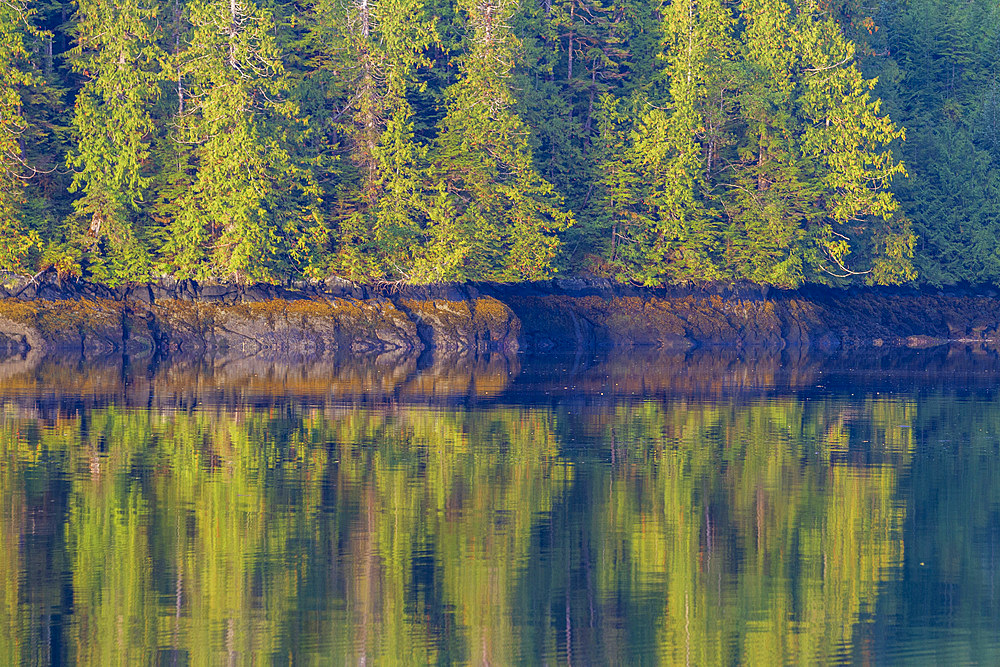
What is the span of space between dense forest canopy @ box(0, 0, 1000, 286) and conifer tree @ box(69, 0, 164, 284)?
9 cm

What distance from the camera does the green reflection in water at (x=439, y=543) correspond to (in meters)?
13.6

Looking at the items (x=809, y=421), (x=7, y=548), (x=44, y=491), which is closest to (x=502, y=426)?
(x=809, y=421)

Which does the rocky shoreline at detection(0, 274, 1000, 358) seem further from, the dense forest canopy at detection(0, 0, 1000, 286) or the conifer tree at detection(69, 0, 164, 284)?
the conifer tree at detection(69, 0, 164, 284)

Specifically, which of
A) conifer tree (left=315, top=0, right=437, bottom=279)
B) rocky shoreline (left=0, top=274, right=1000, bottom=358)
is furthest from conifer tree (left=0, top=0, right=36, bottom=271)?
conifer tree (left=315, top=0, right=437, bottom=279)

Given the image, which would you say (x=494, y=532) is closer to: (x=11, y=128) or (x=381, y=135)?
(x=11, y=128)

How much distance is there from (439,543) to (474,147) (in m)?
48.0

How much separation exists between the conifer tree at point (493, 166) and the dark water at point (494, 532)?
97.6ft

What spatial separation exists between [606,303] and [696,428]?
Answer: 3817 centimetres

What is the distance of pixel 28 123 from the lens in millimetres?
58656

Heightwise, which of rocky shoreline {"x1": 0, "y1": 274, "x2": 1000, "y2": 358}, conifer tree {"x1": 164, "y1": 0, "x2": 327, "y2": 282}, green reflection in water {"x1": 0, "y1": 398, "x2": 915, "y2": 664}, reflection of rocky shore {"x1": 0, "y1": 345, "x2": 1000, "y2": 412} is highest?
conifer tree {"x1": 164, "y1": 0, "x2": 327, "y2": 282}

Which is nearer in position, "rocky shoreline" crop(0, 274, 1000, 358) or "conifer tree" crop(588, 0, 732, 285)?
"rocky shoreline" crop(0, 274, 1000, 358)

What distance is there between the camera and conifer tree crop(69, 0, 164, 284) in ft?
193

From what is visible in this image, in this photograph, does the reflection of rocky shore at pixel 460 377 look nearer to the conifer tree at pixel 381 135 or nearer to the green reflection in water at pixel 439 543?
the conifer tree at pixel 381 135

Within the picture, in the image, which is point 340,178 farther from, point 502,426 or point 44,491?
point 44,491
